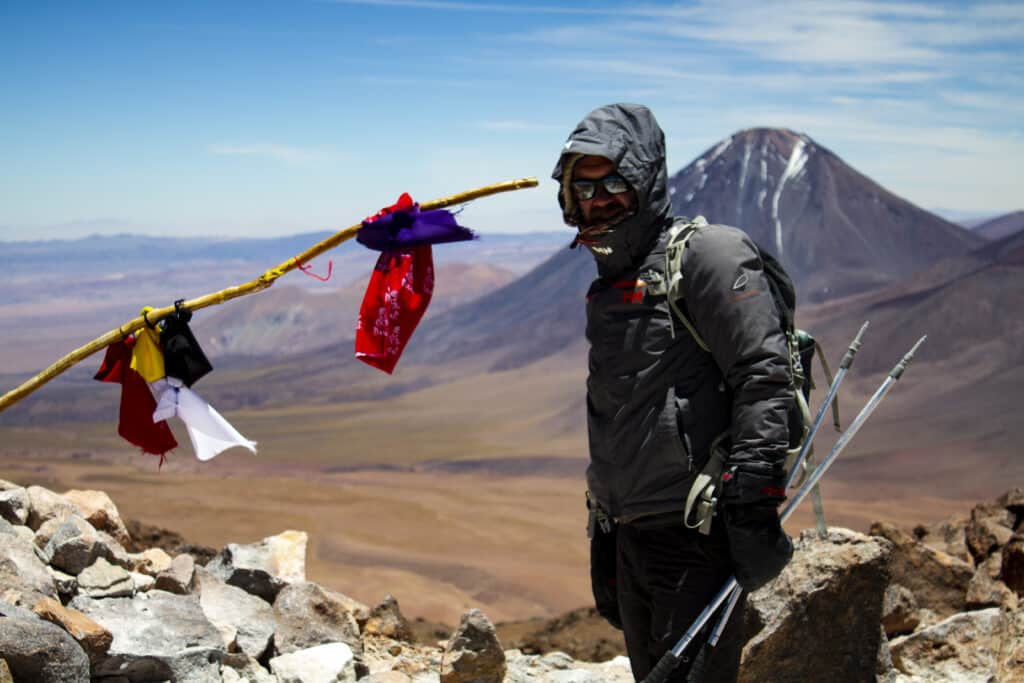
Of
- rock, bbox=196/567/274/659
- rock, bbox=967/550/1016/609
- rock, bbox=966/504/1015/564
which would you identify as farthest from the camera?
rock, bbox=966/504/1015/564

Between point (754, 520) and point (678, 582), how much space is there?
273mm

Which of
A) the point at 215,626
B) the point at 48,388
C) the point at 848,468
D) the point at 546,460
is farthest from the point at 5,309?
the point at 215,626

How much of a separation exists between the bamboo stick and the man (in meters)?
0.23

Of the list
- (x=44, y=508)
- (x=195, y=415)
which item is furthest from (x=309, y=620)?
(x=195, y=415)

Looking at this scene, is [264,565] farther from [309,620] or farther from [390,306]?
[390,306]

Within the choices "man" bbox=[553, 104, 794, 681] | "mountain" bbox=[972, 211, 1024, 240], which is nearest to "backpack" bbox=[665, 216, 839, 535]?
"man" bbox=[553, 104, 794, 681]

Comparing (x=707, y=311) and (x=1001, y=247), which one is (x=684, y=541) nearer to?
(x=707, y=311)

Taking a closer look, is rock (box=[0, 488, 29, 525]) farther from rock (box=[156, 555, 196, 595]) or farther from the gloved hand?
the gloved hand

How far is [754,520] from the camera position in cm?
257

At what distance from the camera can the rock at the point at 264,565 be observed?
539 cm

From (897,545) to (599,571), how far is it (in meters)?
3.59

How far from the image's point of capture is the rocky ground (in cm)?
374

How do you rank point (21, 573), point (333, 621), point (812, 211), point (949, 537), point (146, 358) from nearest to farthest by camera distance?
1. point (146, 358)
2. point (21, 573)
3. point (333, 621)
4. point (949, 537)
5. point (812, 211)

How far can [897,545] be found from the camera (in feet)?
19.9
